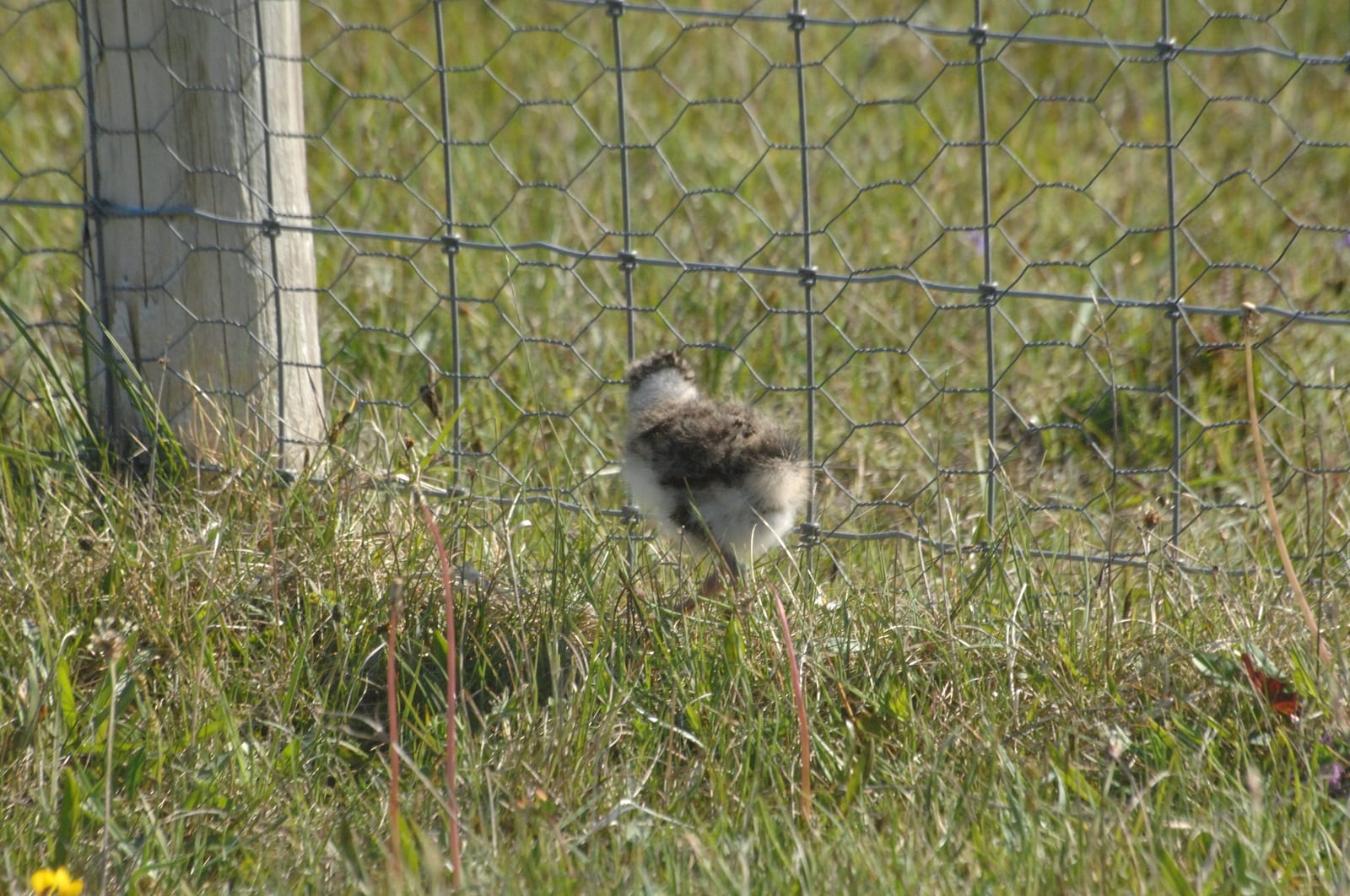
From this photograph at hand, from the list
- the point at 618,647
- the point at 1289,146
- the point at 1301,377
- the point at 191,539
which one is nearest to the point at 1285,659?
the point at 618,647

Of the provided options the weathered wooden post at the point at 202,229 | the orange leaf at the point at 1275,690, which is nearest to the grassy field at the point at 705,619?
the orange leaf at the point at 1275,690

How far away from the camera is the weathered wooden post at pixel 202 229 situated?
3.45 meters

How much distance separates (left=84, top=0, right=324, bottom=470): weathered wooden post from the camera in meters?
3.45

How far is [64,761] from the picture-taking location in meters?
2.68

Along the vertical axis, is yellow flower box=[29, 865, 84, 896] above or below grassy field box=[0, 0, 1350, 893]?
below

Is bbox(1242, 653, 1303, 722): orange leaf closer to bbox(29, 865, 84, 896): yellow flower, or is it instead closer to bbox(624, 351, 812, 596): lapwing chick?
bbox(624, 351, 812, 596): lapwing chick

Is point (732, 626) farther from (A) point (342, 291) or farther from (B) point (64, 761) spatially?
(A) point (342, 291)

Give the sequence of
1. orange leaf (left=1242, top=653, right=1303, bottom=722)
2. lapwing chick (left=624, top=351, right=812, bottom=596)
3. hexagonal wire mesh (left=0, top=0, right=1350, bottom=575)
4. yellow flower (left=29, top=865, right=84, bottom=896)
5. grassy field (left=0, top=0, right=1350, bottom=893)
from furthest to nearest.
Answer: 1. hexagonal wire mesh (left=0, top=0, right=1350, bottom=575)
2. lapwing chick (left=624, top=351, right=812, bottom=596)
3. orange leaf (left=1242, top=653, right=1303, bottom=722)
4. grassy field (left=0, top=0, right=1350, bottom=893)
5. yellow flower (left=29, top=865, right=84, bottom=896)

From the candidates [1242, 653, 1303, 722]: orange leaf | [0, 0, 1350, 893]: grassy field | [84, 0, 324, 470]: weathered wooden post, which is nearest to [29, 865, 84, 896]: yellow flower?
[0, 0, 1350, 893]: grassy field

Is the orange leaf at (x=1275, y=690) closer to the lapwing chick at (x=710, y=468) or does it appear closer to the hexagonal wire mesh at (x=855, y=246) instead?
the hexagonal wire mesh at (x=855, y=246)

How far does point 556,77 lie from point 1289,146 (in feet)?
10.8

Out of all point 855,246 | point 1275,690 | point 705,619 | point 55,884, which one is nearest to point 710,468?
point 705,619

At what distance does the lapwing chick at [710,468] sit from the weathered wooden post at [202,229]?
86cm

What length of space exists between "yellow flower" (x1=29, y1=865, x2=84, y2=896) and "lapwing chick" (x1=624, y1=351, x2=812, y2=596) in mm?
1335
